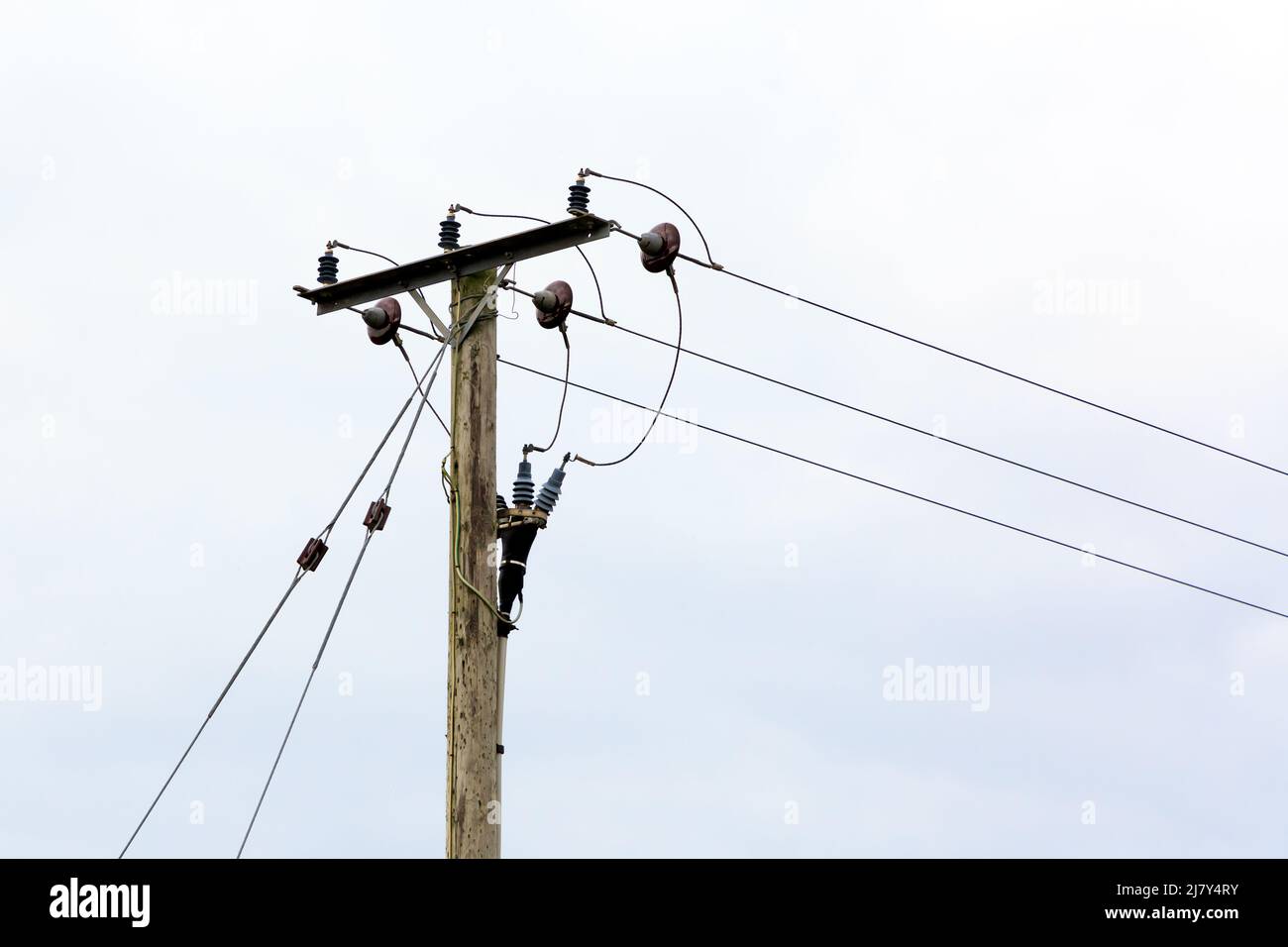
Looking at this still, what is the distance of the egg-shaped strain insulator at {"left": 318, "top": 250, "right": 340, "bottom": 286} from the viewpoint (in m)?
14.5

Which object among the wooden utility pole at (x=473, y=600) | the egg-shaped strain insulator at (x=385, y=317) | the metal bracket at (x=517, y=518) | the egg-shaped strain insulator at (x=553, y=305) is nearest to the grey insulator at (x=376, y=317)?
the egg-shaped strain insulator at (x=385, y=317)

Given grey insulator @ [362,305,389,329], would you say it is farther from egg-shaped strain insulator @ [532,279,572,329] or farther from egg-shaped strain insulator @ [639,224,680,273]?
egg-shaped strain insulator @ [639,224,680,273]

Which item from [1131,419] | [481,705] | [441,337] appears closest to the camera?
[481,705]

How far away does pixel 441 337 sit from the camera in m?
13.7

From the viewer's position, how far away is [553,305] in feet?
44.5

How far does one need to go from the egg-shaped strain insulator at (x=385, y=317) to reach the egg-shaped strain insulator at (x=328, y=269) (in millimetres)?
470

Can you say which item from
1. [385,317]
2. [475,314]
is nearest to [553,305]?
[475,314]

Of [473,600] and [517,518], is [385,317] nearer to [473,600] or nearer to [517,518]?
[517,518]

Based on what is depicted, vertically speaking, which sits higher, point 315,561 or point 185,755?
point 315,561

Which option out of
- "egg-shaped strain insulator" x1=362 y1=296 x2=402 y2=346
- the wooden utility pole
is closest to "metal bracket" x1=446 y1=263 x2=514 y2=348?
the wooden utility pole
